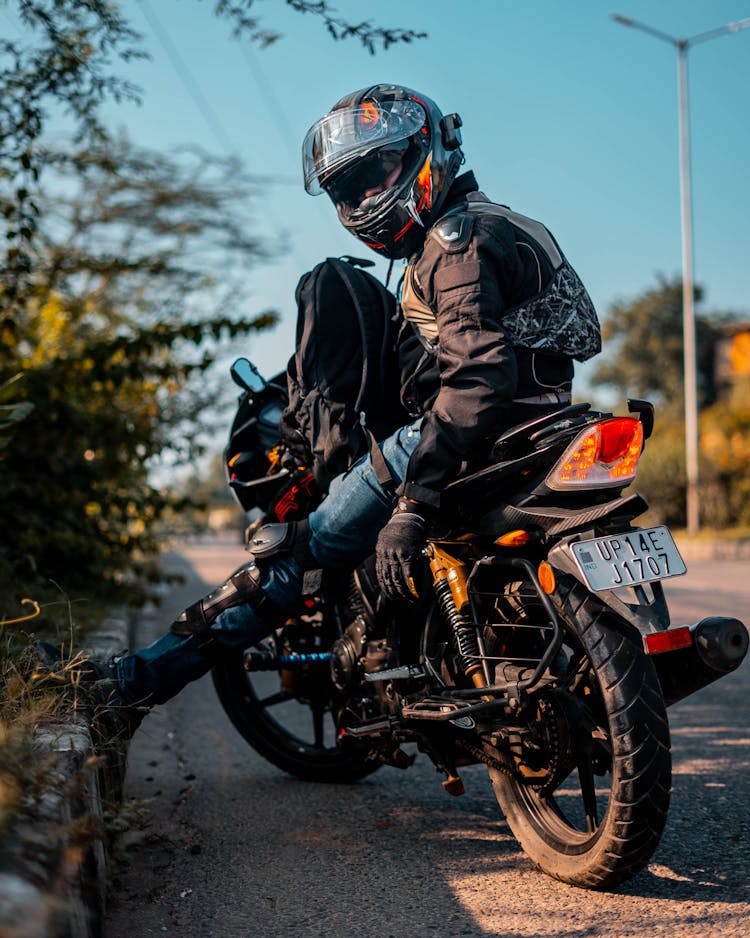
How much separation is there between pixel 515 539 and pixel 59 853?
138 cm

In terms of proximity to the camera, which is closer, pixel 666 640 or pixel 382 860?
pixel 666 640

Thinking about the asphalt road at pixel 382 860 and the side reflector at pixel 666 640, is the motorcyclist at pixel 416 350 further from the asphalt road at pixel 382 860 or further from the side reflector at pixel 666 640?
the side reflector at pixel 666 640

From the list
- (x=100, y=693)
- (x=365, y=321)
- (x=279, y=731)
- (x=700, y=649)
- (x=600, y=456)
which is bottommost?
(x=279, y=731)

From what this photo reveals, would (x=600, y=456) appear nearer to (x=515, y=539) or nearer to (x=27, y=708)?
(x=515, y=539)

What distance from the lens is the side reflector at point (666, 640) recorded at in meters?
2.49

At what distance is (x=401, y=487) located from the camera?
2945 millimetres

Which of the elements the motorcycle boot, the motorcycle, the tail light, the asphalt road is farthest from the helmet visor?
the asphalt road

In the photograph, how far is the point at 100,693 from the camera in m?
3.17

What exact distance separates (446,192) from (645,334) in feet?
177

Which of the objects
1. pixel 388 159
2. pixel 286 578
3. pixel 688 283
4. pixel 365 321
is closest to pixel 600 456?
pixel 365 321

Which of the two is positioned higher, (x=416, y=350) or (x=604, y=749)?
(x=416, y=350)

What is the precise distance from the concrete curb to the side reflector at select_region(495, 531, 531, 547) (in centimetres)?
112

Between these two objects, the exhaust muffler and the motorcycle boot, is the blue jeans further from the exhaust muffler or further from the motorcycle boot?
the exhaust muffler

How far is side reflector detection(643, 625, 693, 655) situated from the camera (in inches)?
98.0
